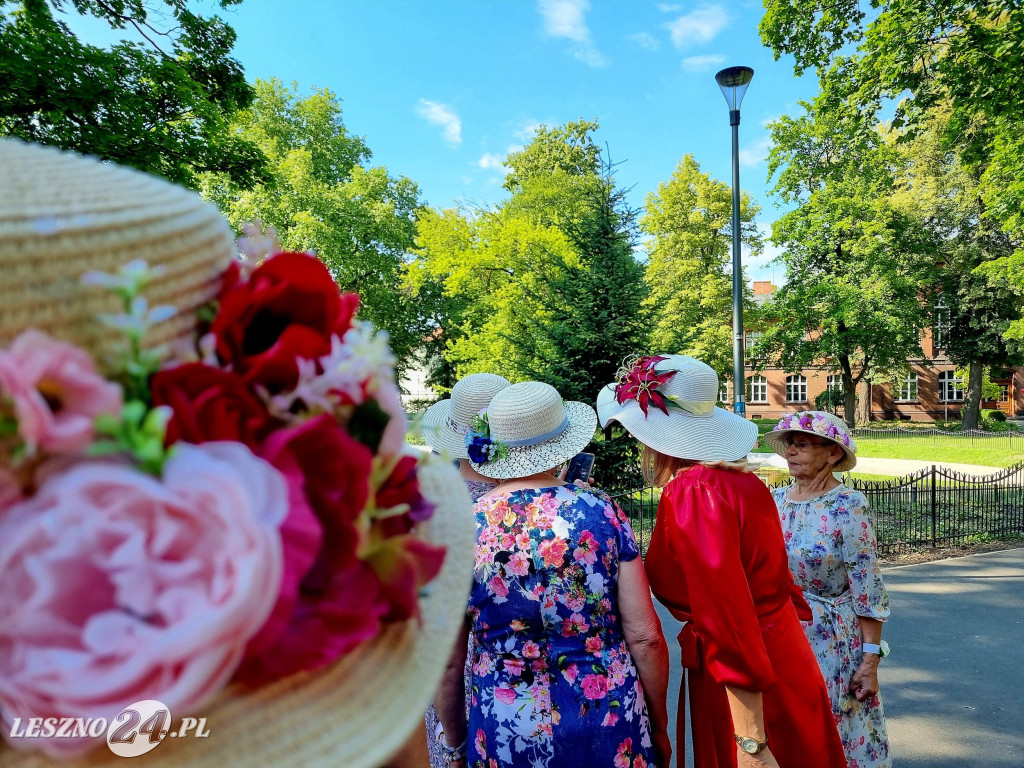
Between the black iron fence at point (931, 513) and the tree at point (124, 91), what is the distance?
733cm

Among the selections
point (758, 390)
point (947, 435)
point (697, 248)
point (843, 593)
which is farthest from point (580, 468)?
point (758, 390)

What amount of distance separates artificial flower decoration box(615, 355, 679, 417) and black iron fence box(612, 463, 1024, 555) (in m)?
5.81

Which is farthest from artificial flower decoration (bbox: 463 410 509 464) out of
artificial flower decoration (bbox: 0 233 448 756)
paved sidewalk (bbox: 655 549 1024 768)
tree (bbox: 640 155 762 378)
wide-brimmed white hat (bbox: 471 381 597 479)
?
tree (bbox: 640 155 762 378)

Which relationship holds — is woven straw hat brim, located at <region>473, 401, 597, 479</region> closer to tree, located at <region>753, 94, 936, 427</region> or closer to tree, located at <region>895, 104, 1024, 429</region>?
tree, located at <region>753, 94, 936, 427</region>

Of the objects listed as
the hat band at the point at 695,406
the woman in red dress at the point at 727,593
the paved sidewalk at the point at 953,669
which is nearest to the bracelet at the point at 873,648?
the woman in red dress at the point at 727,593

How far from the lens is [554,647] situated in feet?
7.35

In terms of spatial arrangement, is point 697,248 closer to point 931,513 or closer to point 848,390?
point 848,390

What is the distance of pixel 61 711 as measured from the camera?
599 millimetres

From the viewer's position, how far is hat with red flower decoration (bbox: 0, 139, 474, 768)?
22.9 inches

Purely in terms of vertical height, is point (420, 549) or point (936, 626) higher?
point (420, 549)

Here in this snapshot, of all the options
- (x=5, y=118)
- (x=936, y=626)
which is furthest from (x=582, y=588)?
(x=5, y=118)

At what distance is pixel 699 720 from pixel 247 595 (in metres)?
2.57

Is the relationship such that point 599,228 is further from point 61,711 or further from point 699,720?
point 61,711

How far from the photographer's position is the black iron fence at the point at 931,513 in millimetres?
9406
